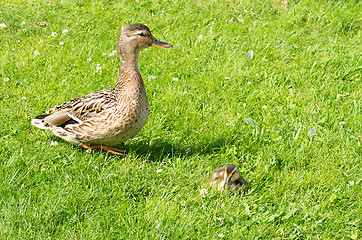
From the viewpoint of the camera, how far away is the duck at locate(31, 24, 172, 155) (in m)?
4.57

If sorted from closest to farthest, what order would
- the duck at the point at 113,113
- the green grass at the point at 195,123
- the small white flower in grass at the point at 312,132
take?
the green grass at the point at 195,123 → the duck at the point at 113,113 → the small white flower in grass at the point at 312,132

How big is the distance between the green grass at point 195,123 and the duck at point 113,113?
0.23 m

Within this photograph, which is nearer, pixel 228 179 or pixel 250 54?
pixel 228 179

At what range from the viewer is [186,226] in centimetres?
390

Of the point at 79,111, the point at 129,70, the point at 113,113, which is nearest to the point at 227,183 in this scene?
the point at 113,113

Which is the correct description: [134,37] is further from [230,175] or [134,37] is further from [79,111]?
[230,175]

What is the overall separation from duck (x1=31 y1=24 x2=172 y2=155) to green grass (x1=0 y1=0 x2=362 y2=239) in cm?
23

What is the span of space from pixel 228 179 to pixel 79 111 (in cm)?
183

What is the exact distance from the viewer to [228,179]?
166 inches

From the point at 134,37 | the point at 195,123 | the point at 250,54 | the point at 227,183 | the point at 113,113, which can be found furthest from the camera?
the point at 250,54

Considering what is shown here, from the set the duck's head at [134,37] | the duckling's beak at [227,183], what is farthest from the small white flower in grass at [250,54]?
the duckling's beak at [227,183]

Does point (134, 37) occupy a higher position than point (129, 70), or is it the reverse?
point (134, 37)

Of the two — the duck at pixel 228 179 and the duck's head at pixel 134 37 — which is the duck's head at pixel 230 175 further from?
the duck's head at pixel 134 37

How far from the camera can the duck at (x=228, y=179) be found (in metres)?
4.23
